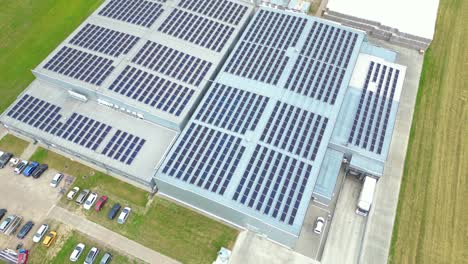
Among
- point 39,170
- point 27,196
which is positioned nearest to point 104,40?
point 39,170

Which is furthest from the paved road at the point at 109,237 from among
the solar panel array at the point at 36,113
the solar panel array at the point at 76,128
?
the solar panel array at the point at 36,113

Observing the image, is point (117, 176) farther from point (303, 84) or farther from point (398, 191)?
point (398, 191)

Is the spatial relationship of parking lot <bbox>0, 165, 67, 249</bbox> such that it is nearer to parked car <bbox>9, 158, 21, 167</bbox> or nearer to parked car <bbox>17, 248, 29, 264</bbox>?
parked car <bbox>9, 158, 21, 167</bbox>

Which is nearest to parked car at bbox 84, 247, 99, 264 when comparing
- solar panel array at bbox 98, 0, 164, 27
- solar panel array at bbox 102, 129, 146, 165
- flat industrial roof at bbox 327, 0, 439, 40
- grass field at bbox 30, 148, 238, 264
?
grass field at bbox 30, 148, 238, 264

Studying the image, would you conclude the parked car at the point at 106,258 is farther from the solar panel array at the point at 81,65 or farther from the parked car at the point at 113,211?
the solar panel array at the point at 81,65

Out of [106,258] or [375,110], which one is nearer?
[106,258]

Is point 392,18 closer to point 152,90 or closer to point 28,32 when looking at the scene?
point 152,90
